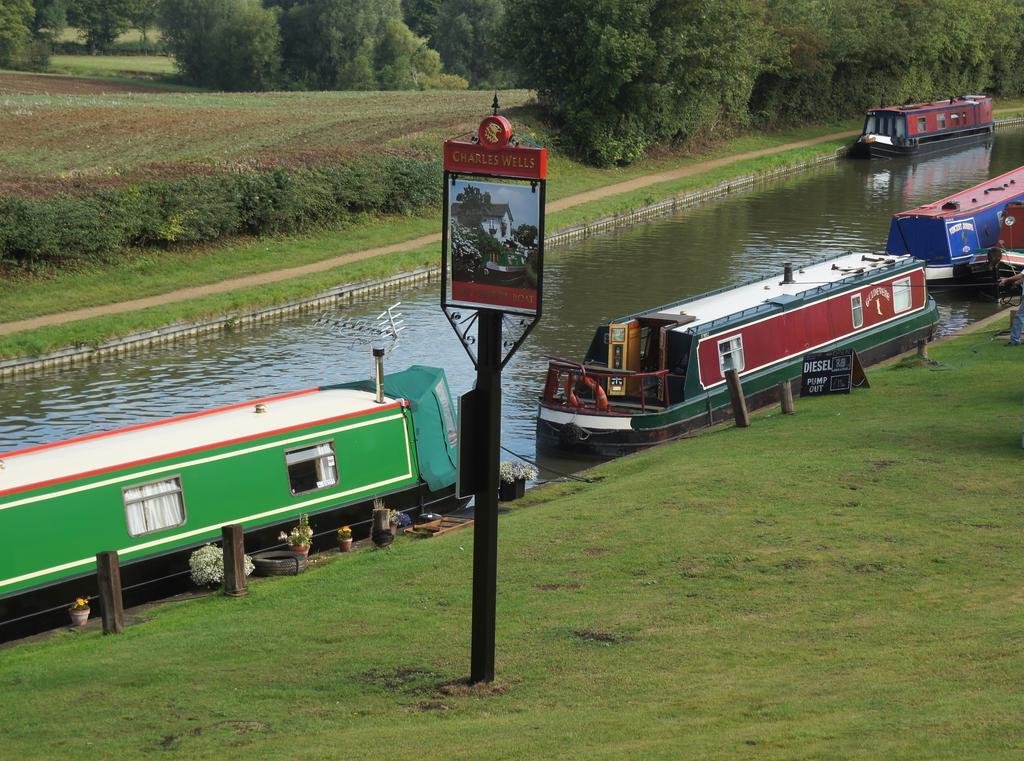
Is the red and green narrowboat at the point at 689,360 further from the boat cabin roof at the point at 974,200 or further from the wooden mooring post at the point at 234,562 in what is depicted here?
the boat cabin roof at the point at 974,200

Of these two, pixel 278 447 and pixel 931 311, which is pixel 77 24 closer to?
pixel 931 311

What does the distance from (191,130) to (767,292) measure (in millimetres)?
38203

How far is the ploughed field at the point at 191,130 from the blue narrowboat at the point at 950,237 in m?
17.3

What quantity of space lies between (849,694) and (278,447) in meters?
9.60

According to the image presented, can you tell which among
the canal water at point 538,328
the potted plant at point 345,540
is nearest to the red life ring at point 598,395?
the canal water at point 538,328

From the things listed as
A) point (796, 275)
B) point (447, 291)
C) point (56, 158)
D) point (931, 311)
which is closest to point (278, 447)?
point (447, 291)

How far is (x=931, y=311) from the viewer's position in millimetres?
32812

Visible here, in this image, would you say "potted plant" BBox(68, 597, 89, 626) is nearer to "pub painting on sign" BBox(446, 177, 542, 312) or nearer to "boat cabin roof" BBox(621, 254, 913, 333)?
"pub painting on sign" BBox(446, 177, 542, 312)

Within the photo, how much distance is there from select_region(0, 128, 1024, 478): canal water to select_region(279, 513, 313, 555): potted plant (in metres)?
6.64

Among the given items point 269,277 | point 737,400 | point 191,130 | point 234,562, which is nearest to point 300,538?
point 234,562

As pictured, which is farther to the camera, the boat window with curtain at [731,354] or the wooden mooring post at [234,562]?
the boat window with curtain at [731,354]

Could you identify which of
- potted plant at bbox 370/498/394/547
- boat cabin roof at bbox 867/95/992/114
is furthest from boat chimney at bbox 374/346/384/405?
boat cabin roof at bbox 867/95/992/114

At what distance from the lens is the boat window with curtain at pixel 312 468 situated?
1831 centimetres

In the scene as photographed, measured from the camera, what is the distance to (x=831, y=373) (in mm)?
25438
